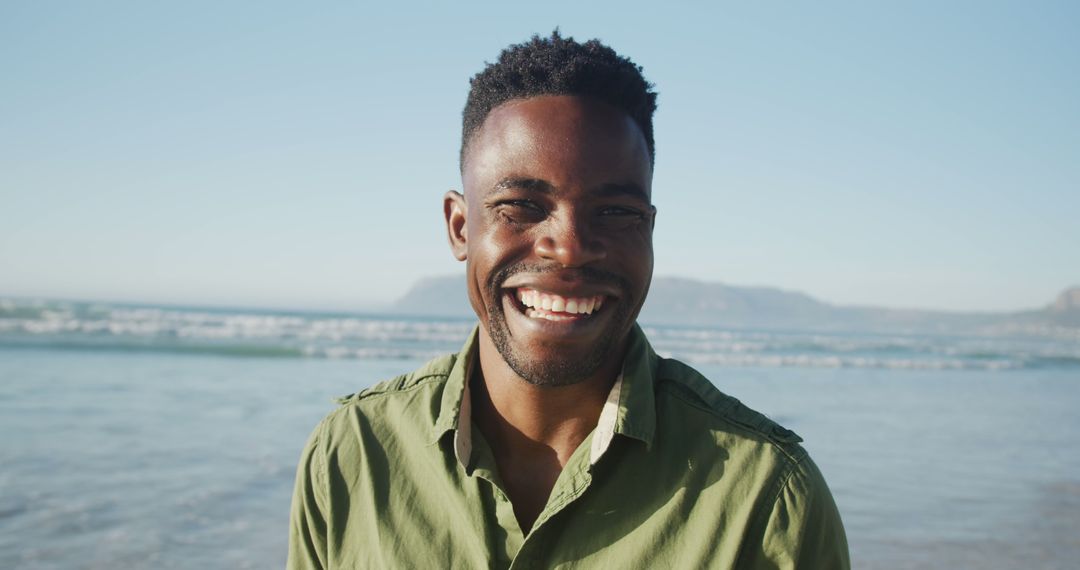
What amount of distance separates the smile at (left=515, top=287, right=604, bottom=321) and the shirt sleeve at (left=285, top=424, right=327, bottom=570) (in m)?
0.68

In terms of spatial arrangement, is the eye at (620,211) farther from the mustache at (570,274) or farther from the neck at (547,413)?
the neck at (547,413)

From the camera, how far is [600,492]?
1.83 m

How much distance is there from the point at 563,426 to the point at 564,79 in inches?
33.3

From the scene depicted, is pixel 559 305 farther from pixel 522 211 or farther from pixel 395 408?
pixel 395 408

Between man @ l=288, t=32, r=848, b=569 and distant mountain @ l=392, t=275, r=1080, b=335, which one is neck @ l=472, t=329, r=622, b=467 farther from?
distant mountain @ l=392, t=275, r=1080, b=335

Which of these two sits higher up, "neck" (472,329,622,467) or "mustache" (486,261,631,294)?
"mustache" (486,261,631,294)

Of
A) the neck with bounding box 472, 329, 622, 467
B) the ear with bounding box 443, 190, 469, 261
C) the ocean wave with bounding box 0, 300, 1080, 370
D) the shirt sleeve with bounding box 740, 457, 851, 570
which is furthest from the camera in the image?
the ocean wave with bounding box 0, 300, 1080, 370

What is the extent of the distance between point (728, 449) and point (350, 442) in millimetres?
951

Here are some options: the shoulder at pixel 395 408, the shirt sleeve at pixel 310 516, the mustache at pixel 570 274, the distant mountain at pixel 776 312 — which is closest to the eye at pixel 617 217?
the mustache at pixel 570 274

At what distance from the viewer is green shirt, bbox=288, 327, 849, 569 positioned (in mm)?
1743

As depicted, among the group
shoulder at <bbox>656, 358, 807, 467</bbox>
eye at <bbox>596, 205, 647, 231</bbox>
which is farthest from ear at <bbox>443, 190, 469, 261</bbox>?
shoulder at <bbox>656, 358, 807, 467</bbox>

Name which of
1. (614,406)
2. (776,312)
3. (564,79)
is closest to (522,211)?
(564,79)

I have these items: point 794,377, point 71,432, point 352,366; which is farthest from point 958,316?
point 71,432

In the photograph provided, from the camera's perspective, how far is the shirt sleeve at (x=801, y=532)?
5.60ft
